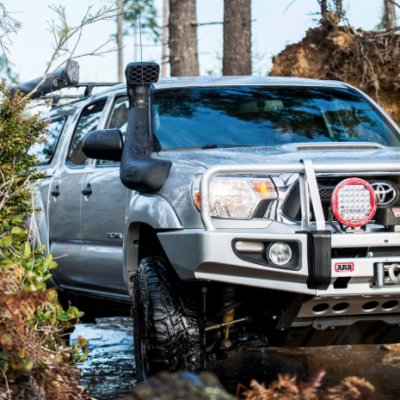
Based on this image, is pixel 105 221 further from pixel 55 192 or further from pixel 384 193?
pixel 384 193

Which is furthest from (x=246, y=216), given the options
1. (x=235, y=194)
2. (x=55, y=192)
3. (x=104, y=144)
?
(x=55, y=192)

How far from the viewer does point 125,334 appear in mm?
7441

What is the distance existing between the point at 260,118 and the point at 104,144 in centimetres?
104

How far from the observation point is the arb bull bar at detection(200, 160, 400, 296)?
3.06 metres

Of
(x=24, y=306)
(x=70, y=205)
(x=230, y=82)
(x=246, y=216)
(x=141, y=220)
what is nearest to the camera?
(x=24, y=306)

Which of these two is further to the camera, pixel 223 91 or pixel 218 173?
pixel 223 91

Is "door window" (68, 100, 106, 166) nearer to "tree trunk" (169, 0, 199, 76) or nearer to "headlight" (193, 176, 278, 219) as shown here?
"headlight" (193, 176, 278, 219)

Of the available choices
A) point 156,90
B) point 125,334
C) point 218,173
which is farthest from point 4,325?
point 125,334

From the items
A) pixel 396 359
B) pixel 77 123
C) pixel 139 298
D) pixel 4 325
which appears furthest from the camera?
pixel 77 123

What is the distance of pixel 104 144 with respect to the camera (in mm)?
4207

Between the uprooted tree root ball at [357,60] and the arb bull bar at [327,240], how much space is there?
6.04 metres

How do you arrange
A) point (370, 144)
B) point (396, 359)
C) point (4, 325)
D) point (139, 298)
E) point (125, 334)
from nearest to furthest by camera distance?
point (4, 325)
point (139, 298)
point (370, 144)
point (396, 359)
point (125, 334)

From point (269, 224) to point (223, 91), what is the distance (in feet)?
5.66

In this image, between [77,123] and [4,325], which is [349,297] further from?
[77,123]
